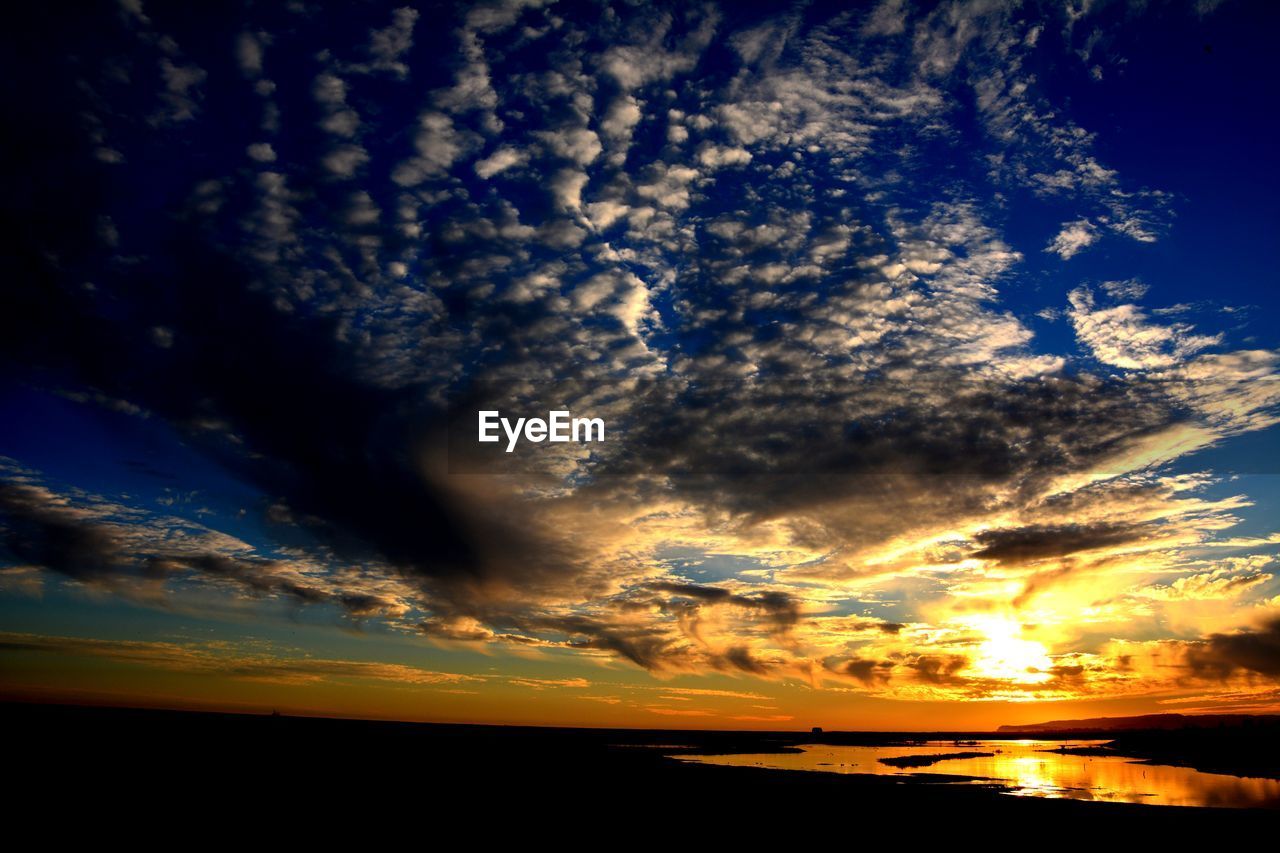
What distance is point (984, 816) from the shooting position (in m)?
32.6

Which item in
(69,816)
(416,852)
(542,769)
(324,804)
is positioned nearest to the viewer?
(416,852)

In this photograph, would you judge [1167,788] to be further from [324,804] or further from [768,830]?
[324,804]

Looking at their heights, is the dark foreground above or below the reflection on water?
above

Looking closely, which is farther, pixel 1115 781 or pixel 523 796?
pixel 1115 781

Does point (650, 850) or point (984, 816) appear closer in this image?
point (650, 850)

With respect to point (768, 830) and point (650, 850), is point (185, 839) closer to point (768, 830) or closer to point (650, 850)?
point (650, 850)

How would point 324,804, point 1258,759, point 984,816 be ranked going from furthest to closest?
1. point 1258,759
2. point 984,816
3. point 324,804

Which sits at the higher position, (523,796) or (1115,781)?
(523,796)

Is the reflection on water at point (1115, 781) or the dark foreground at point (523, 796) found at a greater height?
the dark foreground at point (523, 796)

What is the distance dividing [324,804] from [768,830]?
19182 millimetres

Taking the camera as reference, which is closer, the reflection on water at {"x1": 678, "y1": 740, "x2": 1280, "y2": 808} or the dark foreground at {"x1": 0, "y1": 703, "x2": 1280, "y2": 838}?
the dark foreground at {"x1": 0, "y1": 703, "x2": 1280, "y2": 838}

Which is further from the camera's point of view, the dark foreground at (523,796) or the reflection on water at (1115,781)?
the reflection on water at (1115,781)

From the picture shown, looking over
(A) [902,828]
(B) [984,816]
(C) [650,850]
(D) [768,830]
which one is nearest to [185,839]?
(C) [650,850]

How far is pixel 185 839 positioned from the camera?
22172 mm
